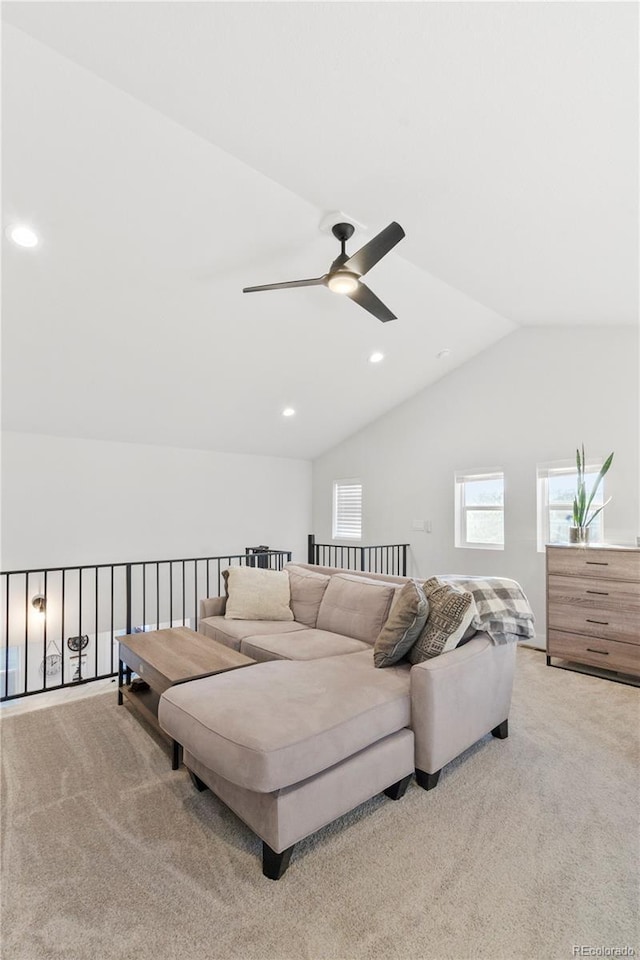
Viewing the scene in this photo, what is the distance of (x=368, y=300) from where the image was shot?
9.89 feet

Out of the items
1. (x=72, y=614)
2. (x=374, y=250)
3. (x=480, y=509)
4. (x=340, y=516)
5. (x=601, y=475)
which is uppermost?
(x=374, y=250)

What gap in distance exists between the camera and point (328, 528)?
7.34m

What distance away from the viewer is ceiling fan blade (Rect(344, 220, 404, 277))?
2449 millimetres

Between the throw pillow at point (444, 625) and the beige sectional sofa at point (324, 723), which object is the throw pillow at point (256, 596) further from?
the throw pillow at point (444, 625)

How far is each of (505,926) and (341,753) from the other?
717 millimetres

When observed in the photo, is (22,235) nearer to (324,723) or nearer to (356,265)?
(356,265)

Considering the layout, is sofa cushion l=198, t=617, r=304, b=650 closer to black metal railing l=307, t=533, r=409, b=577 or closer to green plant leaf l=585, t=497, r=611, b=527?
black metal railing l=307, t=533, r=409, b=577

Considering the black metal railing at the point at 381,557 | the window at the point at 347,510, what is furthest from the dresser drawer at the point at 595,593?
the window at the point at 347,510

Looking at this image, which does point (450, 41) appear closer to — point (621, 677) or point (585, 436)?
point (585, 436)

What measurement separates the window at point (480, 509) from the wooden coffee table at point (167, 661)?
11.4ft

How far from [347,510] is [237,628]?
388 cm

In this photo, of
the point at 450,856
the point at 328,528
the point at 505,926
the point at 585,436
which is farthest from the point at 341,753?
A: the point at 328,528

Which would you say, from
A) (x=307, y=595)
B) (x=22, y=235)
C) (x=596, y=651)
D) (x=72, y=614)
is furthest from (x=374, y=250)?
(x=72, y=614)

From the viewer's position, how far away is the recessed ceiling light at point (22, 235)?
282 centimetres
